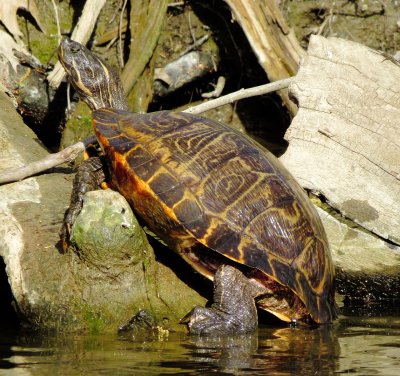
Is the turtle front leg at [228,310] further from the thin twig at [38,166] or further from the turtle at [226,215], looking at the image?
the thin twig at [38,166]

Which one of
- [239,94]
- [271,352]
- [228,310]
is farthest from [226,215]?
[239,94]

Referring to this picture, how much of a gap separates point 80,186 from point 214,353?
1.77 meters

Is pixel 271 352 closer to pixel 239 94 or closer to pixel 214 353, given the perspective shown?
pixel 214 353

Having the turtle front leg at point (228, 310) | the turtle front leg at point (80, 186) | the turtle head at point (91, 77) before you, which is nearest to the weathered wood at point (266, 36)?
the turtle head at point (91, 77)

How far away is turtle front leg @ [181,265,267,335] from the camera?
5.36 m

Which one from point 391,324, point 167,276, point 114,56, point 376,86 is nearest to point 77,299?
point 167,276

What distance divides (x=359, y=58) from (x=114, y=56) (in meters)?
3.21

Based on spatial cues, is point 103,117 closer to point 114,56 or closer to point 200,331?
point 200,331

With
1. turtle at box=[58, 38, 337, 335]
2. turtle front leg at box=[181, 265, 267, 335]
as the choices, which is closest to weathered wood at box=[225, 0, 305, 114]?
turtle at box=[58, 38, 337, 335]

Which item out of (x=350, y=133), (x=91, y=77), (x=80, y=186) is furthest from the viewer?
(x=91, y=77)

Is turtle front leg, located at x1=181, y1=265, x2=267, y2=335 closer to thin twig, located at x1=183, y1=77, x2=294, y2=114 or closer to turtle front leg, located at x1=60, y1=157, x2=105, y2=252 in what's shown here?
turtle front leg, located at x1=60, y1=157, x2=105, y2=252

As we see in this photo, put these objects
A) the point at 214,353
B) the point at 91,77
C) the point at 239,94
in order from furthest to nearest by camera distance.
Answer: the point at 239,94, the point at 91,77, the point at 214,353

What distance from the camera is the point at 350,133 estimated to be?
6914 mm

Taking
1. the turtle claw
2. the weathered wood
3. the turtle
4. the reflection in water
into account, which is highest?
the weathered wood
